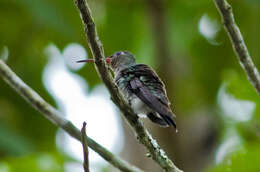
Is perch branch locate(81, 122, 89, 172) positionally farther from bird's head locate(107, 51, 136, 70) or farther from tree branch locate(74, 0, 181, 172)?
bird's head locate(107, 51, 136, 70)

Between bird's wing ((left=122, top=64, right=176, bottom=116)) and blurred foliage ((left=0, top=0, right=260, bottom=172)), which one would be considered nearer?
bird's wing ((left=122, top=64, right=176, bottom=116))

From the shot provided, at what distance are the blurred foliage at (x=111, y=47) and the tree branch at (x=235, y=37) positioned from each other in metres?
2.16

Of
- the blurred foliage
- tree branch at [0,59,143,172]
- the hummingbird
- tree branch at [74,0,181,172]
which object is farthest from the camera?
the blurred foliage

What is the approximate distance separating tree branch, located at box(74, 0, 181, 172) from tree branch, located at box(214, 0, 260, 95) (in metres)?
0.63

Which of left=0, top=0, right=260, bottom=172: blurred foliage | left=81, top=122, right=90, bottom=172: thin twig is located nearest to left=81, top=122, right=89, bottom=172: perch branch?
left=81, top=122, right=90, bottom=172: thin twig

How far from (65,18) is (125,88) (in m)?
1.58

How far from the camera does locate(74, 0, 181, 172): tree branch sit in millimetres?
2545

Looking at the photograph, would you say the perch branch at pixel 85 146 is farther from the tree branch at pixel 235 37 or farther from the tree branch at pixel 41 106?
the tree branch at pixel 235 37

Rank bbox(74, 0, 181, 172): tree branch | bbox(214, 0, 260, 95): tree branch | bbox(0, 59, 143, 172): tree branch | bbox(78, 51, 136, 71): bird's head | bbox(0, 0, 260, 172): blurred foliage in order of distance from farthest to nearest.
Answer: bbox(0, 0, 260, 172): blurred foliage, bbox(78, 51, 136, 71): bird's head, bbox(214, 0, 260, 95): tree branch, bbox(74, 0, 181, 172): tree branch, bbox(0, 59, 143, 172): tree branch

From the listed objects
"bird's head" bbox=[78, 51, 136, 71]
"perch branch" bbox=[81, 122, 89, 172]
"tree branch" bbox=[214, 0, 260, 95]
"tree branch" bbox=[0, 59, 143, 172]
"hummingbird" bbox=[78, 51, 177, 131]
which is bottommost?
"perch branch" bbox=[81, 122, 89, 172]

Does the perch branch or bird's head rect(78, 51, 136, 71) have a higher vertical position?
bird's head rect(78, 51, 136, 71)

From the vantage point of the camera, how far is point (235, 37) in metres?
2.81

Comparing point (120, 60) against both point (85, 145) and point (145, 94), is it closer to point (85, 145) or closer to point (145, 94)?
point (145, 94)

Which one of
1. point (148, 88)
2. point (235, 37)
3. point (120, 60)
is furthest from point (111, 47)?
point (235, 37)
